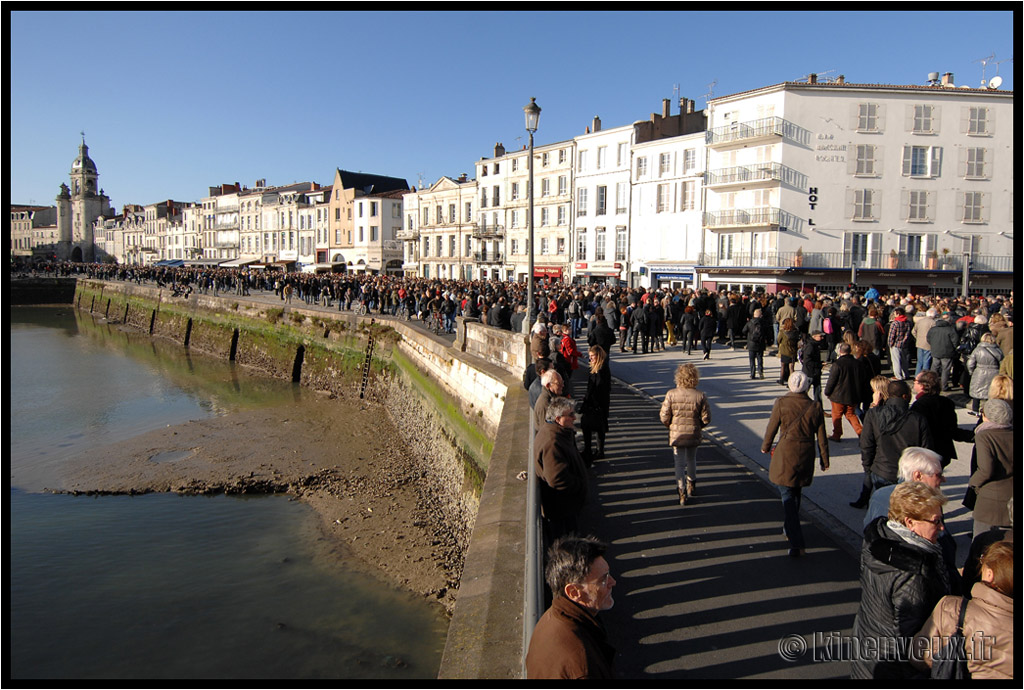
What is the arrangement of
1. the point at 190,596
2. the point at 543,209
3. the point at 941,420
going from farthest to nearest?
the point at 543,209 < the point at 190,596 < the point at 941,420

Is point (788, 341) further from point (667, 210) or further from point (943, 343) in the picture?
point (667, 210)

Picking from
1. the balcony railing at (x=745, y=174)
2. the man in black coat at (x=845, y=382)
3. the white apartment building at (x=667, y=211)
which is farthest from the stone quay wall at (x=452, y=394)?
the balcony railing at (x=745, y=174)

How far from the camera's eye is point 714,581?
192 inches

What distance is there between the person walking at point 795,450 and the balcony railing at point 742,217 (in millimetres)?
28890

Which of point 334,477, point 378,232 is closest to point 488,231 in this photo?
point 378,232

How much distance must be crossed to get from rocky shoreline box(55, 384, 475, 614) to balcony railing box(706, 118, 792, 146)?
23346 millimetres

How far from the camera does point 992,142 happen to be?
30.9 metres

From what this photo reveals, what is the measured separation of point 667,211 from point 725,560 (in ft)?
111

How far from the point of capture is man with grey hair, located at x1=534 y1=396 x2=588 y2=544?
485 cm

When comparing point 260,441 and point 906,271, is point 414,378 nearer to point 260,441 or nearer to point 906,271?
point 260,441

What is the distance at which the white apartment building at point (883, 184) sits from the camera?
30.9m

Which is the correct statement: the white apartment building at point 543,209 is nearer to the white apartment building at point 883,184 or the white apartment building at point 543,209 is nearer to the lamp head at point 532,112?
the white apartment building at point 883,184

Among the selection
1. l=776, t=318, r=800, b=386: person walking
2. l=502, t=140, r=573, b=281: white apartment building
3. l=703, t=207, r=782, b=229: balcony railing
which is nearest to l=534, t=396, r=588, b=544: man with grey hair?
l=776, t=318, r=800, b=386: person walking

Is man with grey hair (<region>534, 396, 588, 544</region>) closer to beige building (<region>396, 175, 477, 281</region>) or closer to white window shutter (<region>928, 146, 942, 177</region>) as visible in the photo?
white window shutter (<region>928, 146, 942, 177</region>)
